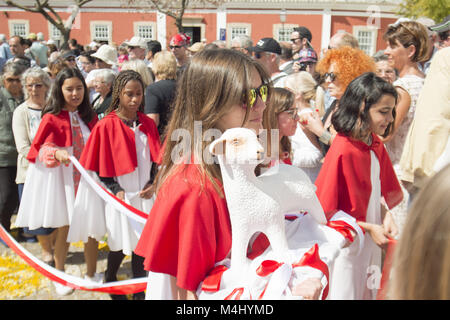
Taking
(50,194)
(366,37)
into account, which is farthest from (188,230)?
(366,37)

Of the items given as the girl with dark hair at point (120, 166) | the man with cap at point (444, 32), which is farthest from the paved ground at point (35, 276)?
the man with cap at point (444, 32)

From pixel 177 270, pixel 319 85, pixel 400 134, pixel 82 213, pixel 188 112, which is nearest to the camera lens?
pixel 177 270

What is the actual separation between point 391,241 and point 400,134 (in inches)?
62.1

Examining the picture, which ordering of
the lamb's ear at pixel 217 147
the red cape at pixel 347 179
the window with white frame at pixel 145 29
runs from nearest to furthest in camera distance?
the lamb's ear at pixel 217 147 < the red cape at pixel 347 179 < the window with white frame at pixel 145 29

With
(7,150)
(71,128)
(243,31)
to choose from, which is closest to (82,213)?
(71,128)

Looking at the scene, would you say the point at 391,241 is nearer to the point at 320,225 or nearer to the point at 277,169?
the point at 320,225

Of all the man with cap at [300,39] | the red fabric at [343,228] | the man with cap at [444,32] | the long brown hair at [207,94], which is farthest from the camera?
the man with cap at [300,39]

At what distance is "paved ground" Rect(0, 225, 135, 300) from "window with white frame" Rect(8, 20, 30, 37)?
29.7 meters

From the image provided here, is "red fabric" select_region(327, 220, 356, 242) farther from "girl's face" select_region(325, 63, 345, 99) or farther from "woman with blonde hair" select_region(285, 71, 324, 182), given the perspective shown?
"woman with blonde hair" select_region(285, 71, 324, 182)

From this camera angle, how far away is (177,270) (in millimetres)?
1498

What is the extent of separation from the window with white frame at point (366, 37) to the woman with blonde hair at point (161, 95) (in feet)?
92.2

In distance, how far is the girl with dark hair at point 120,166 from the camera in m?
3.44

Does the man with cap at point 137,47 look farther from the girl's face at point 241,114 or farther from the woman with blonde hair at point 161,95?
the girl's face at point 241,114

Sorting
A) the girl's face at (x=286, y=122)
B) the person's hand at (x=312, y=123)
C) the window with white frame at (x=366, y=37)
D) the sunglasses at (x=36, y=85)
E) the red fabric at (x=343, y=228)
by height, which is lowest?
the red fabric at (x=343, y=228)
